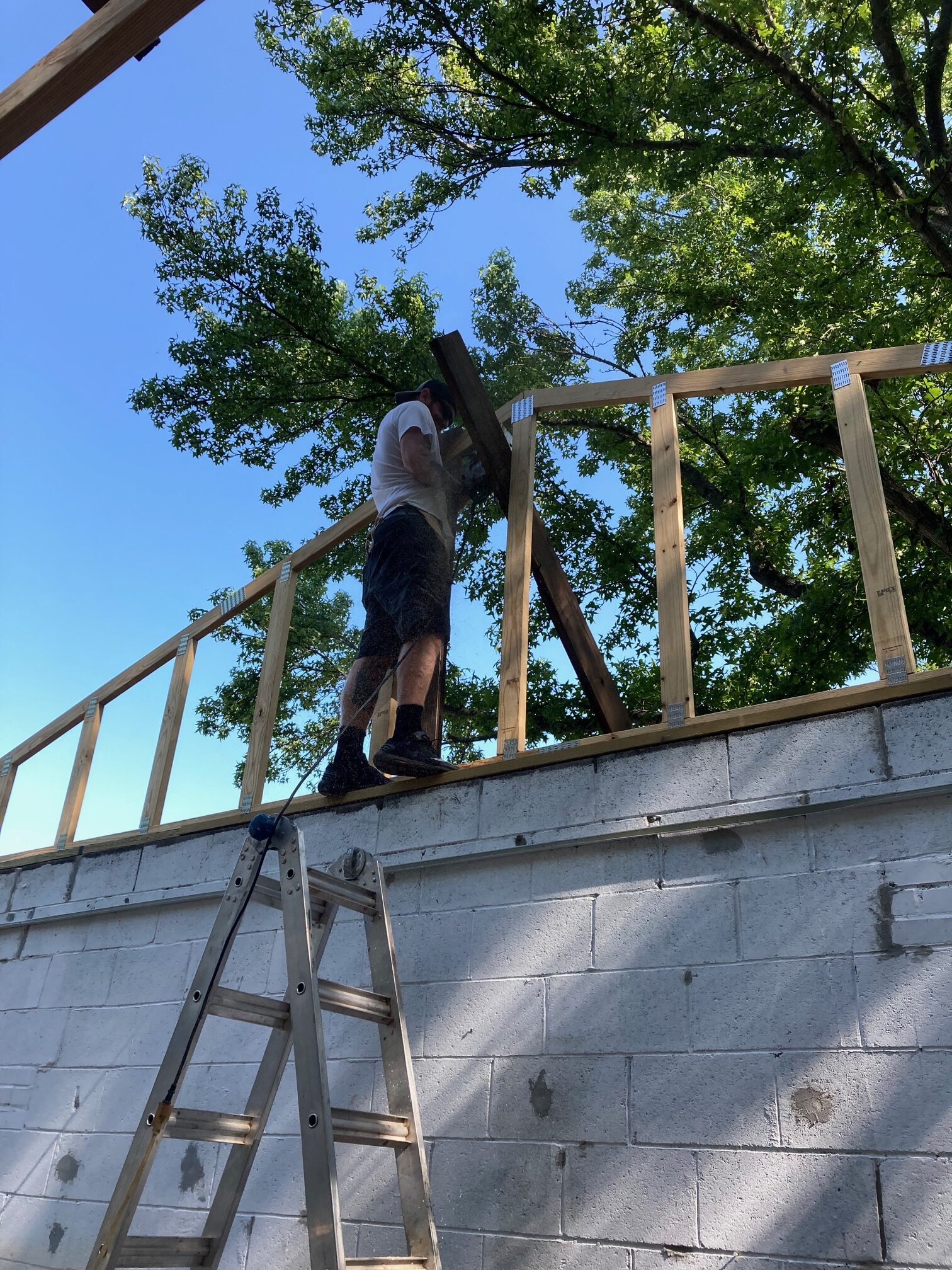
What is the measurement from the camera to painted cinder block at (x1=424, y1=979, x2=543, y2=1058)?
2.72 metres

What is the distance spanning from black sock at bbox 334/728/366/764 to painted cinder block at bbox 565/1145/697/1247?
1627mm

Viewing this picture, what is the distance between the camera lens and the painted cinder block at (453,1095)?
8.80 feet

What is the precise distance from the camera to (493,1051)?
9.00 feet

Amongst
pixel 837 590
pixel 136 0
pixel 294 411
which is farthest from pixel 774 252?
pixel 136 0

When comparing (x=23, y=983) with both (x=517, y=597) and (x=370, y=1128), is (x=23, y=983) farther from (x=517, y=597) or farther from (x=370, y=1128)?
(x=517, y=597)

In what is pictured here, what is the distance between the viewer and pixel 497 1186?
256 cm

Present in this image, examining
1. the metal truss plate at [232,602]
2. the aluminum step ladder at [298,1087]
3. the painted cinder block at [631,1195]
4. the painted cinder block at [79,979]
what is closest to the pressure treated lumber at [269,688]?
the metal truss plate at [232,602]

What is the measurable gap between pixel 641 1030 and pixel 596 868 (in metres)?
0.46

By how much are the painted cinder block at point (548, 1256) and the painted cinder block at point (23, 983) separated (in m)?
2.44

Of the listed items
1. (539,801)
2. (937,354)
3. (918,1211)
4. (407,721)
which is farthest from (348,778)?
(937,354)

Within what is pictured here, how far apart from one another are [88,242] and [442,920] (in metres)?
12.5

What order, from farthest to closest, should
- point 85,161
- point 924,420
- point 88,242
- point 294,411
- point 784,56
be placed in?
point 88,242, point 85,161, point 294,411, point 924,420, point 784,56

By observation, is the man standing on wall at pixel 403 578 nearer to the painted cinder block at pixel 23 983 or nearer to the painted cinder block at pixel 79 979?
the painted cinder block at pixel 79 979

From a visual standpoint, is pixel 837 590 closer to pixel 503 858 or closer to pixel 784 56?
pixel 784 56
